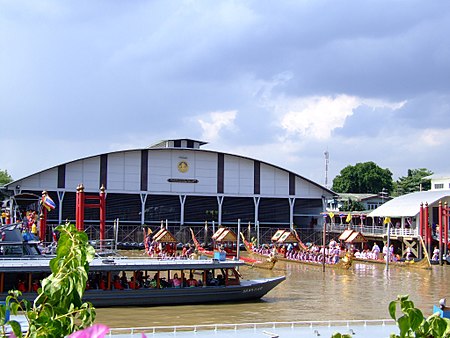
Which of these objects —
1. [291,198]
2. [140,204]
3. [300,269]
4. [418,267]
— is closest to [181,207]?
[140,204]

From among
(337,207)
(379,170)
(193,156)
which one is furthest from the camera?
(379,170)

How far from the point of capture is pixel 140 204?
62406 millimetres

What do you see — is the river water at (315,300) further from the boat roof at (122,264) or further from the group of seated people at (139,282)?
the boat roof at (122,264)

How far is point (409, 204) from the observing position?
184 ft

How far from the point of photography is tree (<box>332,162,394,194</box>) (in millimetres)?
101375

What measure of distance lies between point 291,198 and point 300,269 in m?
23.1

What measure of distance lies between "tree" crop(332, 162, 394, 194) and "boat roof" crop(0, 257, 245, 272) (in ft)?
261

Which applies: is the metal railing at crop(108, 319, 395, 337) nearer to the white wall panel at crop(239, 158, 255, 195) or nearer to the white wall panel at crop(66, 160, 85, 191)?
the white wall panel at crop(66, 160, 85, 191)

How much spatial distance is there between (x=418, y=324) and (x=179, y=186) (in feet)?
192

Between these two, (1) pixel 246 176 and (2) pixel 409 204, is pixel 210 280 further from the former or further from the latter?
(1) pixel 246 176

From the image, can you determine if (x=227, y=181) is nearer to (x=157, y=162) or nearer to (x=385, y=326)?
(x=157, y=162)

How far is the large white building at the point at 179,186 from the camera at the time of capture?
58.4m

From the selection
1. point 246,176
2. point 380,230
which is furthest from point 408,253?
point 246,176

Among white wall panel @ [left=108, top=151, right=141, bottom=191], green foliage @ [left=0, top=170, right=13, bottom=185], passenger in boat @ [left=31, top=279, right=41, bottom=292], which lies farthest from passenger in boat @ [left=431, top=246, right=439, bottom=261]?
green foliage @ [left=0, top=170, right=13, bottom=185]
